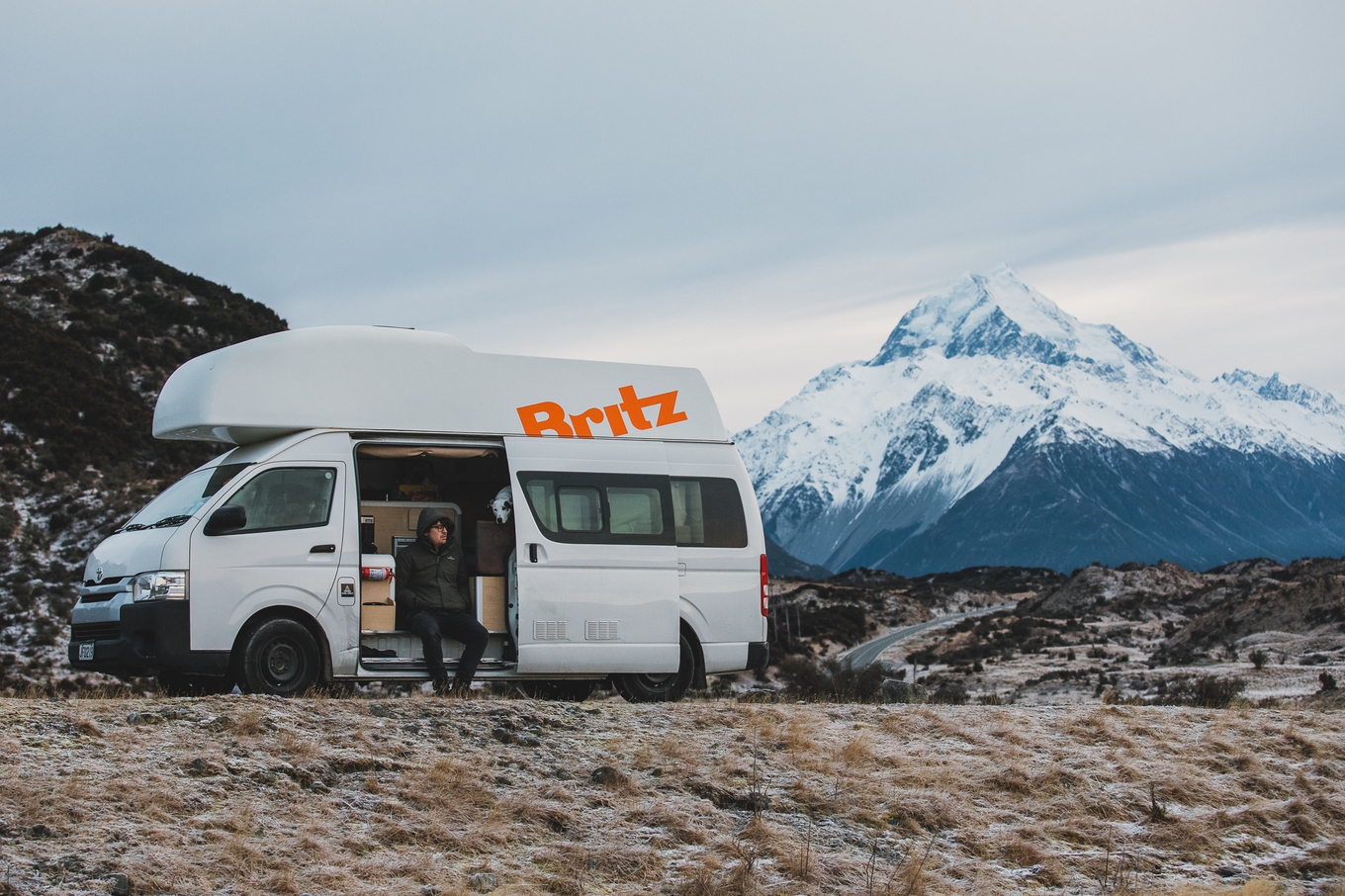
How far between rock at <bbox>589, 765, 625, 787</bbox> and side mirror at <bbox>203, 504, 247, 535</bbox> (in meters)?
4.01

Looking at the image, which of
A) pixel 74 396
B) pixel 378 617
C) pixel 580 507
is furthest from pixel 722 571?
pixel 74 396

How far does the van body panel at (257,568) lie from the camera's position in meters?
11.3

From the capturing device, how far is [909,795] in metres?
10.1

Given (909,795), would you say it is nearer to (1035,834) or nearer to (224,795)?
(1035,834)

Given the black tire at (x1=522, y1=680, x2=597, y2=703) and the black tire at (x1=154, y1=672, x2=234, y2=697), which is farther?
the black tire at (x1=522, y1=680, x2=597, y2=703)

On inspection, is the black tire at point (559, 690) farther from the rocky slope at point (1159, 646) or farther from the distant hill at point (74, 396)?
the distant hill at point (74, 396)

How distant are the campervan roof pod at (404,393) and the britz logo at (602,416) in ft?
0.03

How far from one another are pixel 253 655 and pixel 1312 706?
1788cm

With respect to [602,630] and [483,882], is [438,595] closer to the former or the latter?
[602,630]

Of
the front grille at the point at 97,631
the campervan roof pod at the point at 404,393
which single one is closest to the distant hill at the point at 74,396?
the front grille at the point at 97,631

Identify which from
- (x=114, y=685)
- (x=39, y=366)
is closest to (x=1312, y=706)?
(x=114, y=685)

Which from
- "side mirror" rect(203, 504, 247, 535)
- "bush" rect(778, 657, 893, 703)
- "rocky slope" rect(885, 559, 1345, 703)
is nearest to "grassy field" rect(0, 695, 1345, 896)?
"side mirror" rect(203, 504, 247, 535)

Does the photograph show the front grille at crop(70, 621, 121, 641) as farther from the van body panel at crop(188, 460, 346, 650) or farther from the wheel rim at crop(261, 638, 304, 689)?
the wheel rim at crop(261, 638, 304, 689)

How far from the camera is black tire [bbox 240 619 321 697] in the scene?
11.6 meters
